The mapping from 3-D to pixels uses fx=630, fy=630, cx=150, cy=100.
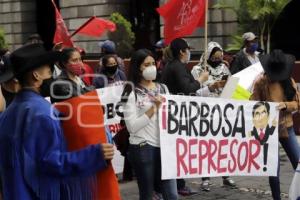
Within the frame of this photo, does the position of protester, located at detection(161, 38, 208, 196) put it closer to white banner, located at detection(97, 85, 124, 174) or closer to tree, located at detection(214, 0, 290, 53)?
white banner, located at detection(97, 85, 124, 174)

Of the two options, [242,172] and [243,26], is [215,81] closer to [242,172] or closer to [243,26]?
[242,172]

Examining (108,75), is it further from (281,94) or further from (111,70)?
(281,94)

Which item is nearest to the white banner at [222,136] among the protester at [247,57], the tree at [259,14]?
the protester at [247,57]

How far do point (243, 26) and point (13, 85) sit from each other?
11461mm

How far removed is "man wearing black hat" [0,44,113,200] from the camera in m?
3.38

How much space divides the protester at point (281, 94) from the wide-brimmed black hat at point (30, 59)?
3.19 m

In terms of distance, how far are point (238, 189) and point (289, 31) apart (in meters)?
9.94

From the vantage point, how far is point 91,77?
27.5 ft

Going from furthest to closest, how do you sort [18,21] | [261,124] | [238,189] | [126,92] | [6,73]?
[18,21], [238,189], [261,124], [126,92], [6,73]

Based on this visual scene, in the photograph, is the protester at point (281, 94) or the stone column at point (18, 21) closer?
the protester at point (281, 94)

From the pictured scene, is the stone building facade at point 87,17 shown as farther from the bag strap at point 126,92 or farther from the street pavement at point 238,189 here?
the bag strap at point 126,92

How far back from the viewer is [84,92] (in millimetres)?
4625

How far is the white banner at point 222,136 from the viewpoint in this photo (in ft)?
19.5

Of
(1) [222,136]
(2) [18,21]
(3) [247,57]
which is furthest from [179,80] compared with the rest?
(2) [18,21]
